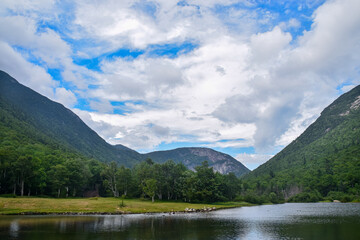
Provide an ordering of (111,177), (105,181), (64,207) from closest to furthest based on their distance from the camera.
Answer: (64,207) → (105,181) → (111,177)

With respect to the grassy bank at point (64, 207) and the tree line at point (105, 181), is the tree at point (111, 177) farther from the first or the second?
the grassy bank at point (64, 207)

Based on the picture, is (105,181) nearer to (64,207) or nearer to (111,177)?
(111,177)

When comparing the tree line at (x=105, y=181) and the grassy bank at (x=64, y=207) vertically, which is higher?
the tree line at (x=105, y=181)

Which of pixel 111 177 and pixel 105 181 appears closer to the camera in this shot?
pixel 105 181

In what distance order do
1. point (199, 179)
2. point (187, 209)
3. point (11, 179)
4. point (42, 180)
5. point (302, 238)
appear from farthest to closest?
point (199, 179) → point (42, 180) → point (11, 179) → point (187, 209) → point (302, 238)

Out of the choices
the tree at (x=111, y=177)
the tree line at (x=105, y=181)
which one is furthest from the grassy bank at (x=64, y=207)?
the tree at (x=111, y=177)

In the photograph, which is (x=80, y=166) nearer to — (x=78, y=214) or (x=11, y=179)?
(x=11, y=179)

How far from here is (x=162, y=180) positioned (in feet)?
431

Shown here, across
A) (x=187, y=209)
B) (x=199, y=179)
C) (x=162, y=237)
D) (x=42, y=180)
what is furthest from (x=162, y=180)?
(x=162, y=237)

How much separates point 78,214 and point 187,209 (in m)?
38.4

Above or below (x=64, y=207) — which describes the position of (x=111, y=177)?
above

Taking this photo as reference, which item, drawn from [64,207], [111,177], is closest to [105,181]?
[111,177]

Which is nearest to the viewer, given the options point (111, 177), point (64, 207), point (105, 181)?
point (64, 207)

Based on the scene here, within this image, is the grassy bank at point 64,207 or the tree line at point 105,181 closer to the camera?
the grassy bank at point 64,207
